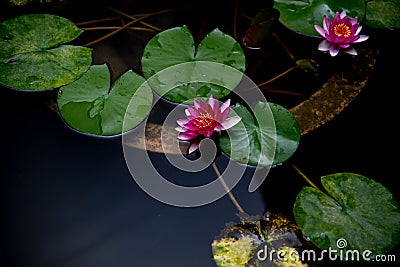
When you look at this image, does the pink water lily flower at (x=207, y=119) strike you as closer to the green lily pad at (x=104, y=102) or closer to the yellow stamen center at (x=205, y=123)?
the yellow stamen center at (x=205, y=123)

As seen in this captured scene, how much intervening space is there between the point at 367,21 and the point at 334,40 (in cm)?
28

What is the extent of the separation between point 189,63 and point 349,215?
33.1 inches

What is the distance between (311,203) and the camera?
56.8 inches

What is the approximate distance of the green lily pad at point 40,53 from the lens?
167cm

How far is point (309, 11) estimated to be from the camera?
1.96 m

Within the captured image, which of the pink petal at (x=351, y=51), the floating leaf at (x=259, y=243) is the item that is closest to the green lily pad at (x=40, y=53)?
the floating leaf at (x=259, y=243)

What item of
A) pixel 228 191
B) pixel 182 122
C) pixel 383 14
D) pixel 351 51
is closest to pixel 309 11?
pixel 351 51

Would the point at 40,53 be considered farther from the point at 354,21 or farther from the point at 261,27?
the point at 354,21

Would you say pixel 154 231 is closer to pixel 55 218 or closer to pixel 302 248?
pixel 55 218

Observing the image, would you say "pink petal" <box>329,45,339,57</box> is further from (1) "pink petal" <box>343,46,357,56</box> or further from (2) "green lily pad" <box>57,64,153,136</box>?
(2) "green lily pad" <box>57,64,153,136</box>

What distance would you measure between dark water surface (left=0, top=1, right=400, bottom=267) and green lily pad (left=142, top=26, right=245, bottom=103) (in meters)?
0.28

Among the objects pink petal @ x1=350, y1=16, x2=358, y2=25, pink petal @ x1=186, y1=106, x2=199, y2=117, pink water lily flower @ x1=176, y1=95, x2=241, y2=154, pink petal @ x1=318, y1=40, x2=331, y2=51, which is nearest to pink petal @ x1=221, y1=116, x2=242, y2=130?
pink water lily flower @ x1=176, y1=95, x2=241, y2=154

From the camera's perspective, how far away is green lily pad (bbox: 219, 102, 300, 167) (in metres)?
1.54

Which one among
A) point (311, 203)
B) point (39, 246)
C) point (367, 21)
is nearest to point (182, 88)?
point (311, 203)
